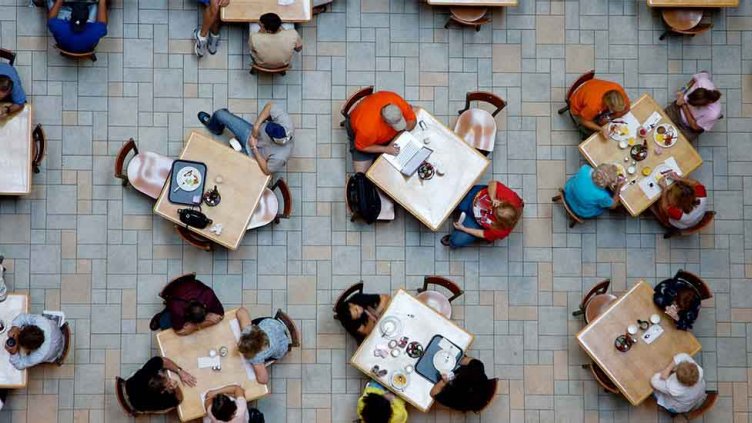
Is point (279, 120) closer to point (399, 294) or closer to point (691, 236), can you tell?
point (399, 294)

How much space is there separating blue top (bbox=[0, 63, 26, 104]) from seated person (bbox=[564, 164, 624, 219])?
6663 millimetres

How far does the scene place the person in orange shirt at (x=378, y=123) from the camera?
11023 mm

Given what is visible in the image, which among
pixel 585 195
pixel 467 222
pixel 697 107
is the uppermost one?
pixel 697 107

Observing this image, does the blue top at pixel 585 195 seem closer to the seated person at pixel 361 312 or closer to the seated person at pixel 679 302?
the seated person at pixel 679 302

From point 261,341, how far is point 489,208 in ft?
10.4

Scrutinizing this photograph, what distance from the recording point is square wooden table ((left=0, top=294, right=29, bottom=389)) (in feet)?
35.3

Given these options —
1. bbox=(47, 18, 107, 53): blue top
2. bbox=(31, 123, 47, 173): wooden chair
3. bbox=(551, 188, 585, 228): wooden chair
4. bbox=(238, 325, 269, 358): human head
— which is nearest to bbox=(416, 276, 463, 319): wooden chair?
bbox=(551, 188, 585, 228): wooden chair

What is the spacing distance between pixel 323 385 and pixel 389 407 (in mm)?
1347

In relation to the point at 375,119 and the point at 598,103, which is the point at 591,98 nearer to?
the point at 598,103

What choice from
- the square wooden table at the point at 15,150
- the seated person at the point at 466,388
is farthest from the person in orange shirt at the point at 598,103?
the square wooden table at the point at 15,150

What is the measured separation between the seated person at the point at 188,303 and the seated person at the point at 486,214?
3092mm

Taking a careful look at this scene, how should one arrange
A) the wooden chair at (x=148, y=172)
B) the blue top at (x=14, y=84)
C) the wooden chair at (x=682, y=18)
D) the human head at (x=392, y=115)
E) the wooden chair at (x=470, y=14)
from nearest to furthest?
1. the human head at (x=392, y=115)
2. the blue top at (x=14, y=84)
3. the wooden chair at (x=148, y=172)
4. the wooden chair at (x=470, y=14)
5. the wooden chair at (x=682, y=18)

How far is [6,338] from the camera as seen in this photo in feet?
35.3

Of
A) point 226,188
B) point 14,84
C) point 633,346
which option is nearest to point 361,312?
point 226,188
